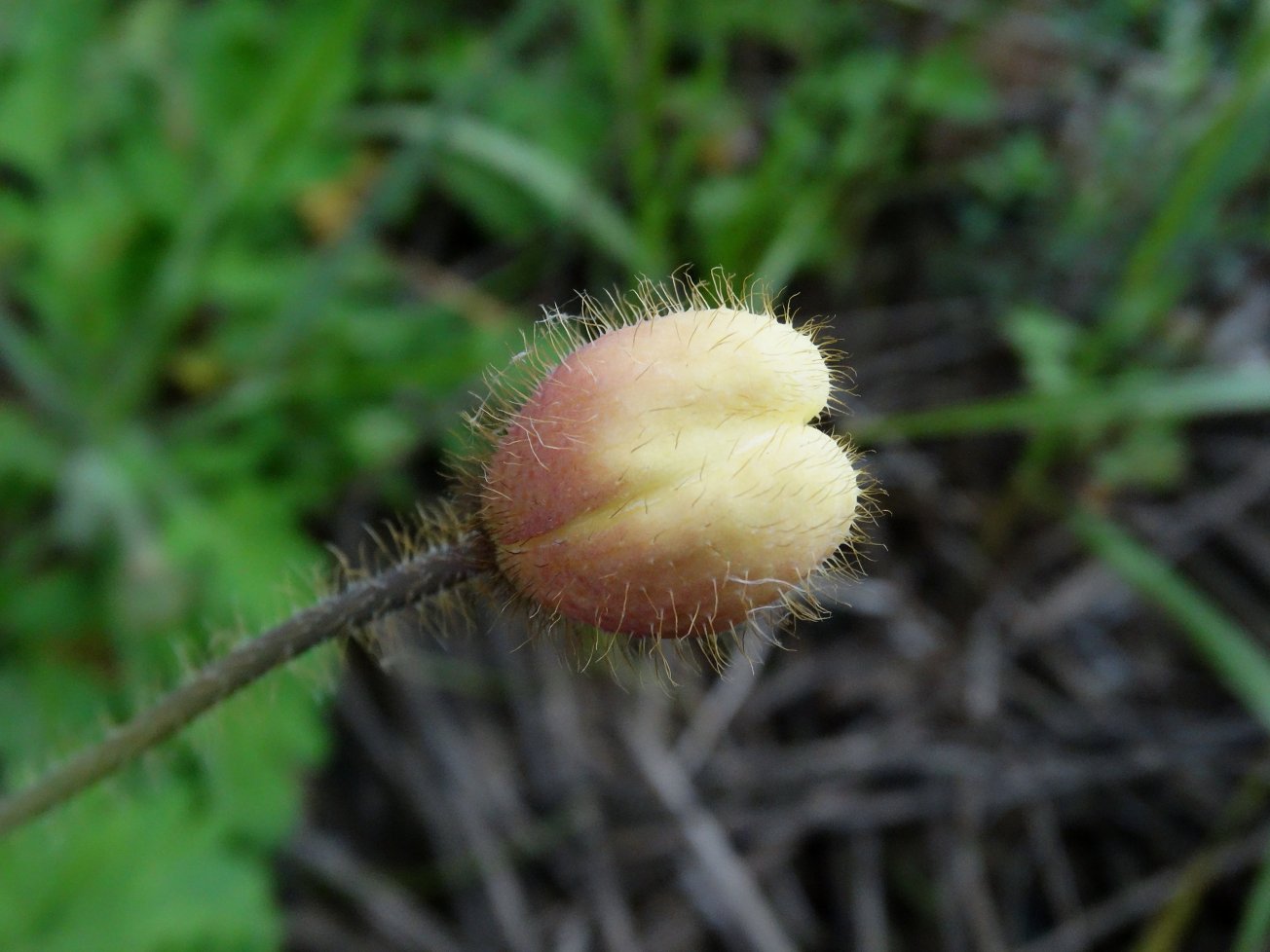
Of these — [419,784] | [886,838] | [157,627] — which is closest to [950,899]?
[886,838]

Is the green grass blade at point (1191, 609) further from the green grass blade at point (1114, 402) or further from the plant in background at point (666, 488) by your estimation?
the plant in background at point (666, 488)

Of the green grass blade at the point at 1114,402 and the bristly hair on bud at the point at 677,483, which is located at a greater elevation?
the green grass blade at the point at 1114,402

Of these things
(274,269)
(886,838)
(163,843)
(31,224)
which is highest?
(31,224)

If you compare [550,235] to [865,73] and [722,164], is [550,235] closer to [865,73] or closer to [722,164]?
[722,164]

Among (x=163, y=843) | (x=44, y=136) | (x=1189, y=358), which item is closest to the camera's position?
(x=163, y=843)

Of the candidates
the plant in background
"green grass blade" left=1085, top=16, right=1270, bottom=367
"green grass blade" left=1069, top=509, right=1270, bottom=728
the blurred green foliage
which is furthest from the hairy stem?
"green grass blade" left=1085, top=16, right=1270, bottom=367

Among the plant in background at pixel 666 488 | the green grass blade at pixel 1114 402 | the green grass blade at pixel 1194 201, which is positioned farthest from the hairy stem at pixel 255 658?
the green grass blade at pixel 1194 201

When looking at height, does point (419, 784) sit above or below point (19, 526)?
below
